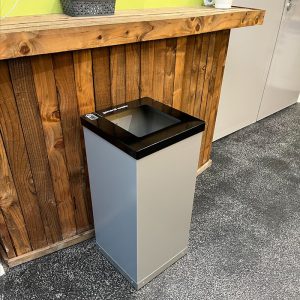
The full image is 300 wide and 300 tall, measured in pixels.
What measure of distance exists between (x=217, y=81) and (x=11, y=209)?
1.39 m

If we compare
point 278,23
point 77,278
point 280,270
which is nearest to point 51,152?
point 77,278

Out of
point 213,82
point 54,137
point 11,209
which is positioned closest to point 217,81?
point 213,82

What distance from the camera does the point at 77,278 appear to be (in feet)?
4.64

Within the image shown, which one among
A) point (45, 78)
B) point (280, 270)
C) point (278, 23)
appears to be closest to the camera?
point (45, 78)

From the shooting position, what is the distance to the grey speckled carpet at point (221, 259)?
137 centimetres

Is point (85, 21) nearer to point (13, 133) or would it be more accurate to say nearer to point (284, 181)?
point (13, 133)

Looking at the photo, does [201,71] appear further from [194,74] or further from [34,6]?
[34,6]

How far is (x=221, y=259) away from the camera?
1533 mm

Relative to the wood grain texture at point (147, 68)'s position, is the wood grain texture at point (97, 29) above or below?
above

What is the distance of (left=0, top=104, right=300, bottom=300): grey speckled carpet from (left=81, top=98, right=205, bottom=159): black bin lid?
0.70 meters

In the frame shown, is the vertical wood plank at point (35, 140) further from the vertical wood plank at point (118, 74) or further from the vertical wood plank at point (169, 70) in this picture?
the vertical wood plank at point (169, 70)

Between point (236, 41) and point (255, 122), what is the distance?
102 centimetres

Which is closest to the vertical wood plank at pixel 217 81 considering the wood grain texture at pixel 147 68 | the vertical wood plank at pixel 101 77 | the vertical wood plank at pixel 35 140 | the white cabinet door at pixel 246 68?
the white cabinet door at pixel 246 68

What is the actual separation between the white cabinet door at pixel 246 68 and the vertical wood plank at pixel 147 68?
95 centimetres
